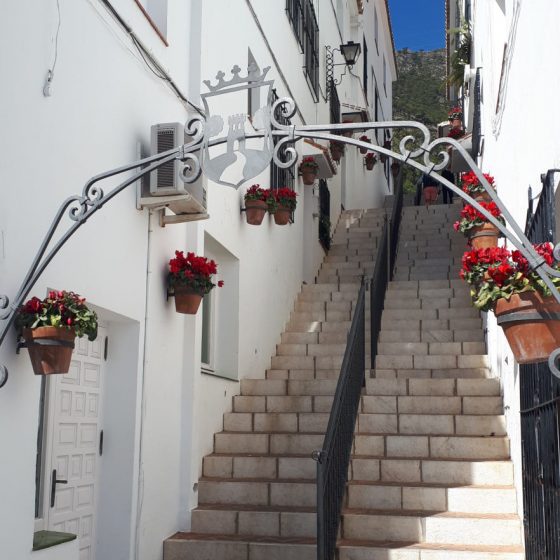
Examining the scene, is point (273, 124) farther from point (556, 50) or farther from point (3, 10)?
point (3, 10)

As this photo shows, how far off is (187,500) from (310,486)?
3.36 feet

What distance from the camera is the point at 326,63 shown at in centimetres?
1466

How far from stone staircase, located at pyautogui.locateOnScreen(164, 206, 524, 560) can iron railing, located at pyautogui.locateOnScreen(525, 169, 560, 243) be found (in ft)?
8.74

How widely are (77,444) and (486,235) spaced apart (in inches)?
130

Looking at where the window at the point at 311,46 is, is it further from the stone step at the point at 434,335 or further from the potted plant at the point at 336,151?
the stone step at the point at 434,335

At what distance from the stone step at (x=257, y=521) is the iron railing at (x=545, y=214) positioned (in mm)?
3278

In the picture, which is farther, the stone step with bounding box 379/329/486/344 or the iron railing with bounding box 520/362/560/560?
the stone step with bounding box 379/329/486/344

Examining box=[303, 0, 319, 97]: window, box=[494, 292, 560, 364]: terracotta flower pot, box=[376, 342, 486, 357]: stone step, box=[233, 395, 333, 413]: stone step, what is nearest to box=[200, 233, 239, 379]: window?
box=[233, 395, 333, 413]: stone step

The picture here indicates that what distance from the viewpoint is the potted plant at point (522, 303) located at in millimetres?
3336

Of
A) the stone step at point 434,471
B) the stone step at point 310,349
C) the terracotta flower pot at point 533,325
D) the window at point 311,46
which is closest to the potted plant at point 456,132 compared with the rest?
the window at point 311,46

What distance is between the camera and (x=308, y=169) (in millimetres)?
11703

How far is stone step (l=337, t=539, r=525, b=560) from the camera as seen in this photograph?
18.6 feet

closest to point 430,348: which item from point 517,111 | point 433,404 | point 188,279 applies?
point 433,404

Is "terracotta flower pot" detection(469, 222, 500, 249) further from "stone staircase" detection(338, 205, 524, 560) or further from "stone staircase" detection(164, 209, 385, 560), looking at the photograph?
"stone staircase" detection(164, 209, 385, 560)
